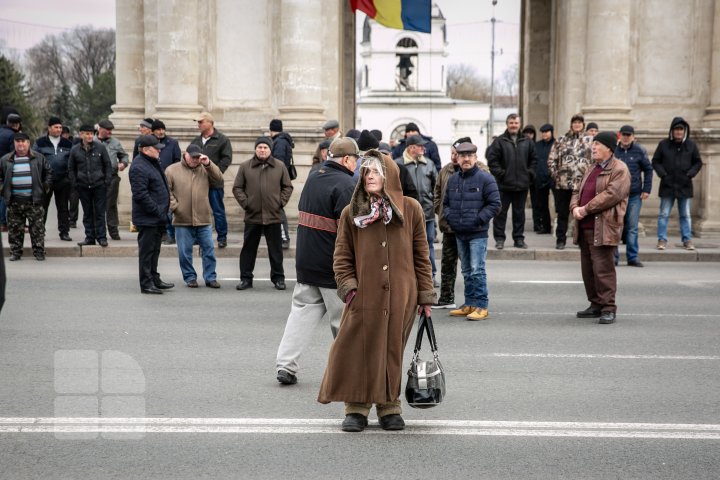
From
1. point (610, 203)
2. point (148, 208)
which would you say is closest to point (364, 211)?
point (610, 203)

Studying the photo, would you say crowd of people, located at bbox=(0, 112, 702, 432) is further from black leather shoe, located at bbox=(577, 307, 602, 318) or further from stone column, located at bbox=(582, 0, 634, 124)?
stone column, located at bbox=(582, 0, 634, 124)

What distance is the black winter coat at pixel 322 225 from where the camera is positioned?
834 centimetres

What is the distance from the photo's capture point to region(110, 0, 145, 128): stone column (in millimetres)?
23531

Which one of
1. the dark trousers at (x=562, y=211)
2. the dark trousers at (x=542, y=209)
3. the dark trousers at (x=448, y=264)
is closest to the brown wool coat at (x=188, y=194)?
the dark trousers at (x=448, y=264)

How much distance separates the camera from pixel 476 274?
470 inches

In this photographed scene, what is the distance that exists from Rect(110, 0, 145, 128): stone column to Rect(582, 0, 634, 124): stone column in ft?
30.9

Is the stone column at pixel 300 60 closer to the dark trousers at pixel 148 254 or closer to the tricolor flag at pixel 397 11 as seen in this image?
the tricolor flag at pixel 397 11

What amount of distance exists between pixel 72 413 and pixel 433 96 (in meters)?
111

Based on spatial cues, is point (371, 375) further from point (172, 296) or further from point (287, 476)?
point (172, 296)

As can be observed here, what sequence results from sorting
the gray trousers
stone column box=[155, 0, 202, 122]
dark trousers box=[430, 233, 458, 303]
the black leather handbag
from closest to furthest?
the black leather handbag → the gray trousers → dark trousers box=[430, 233, 458, 303] → stone column box=[155, 0, 202, 122]

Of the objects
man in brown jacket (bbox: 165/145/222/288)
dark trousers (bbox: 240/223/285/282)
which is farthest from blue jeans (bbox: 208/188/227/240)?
dark trousers (bbox: 240/223/285/282)

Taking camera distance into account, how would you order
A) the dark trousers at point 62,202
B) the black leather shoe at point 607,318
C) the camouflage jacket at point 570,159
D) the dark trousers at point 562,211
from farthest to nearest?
1. the dark trousers at point 62,202
2. the camouflage jacket at point 570,159
3. the dark trousers at point 562,211
4. the black leather shoe at point 607,318

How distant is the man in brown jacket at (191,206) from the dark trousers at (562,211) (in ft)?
21.9

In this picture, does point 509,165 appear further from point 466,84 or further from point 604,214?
point 466,84
